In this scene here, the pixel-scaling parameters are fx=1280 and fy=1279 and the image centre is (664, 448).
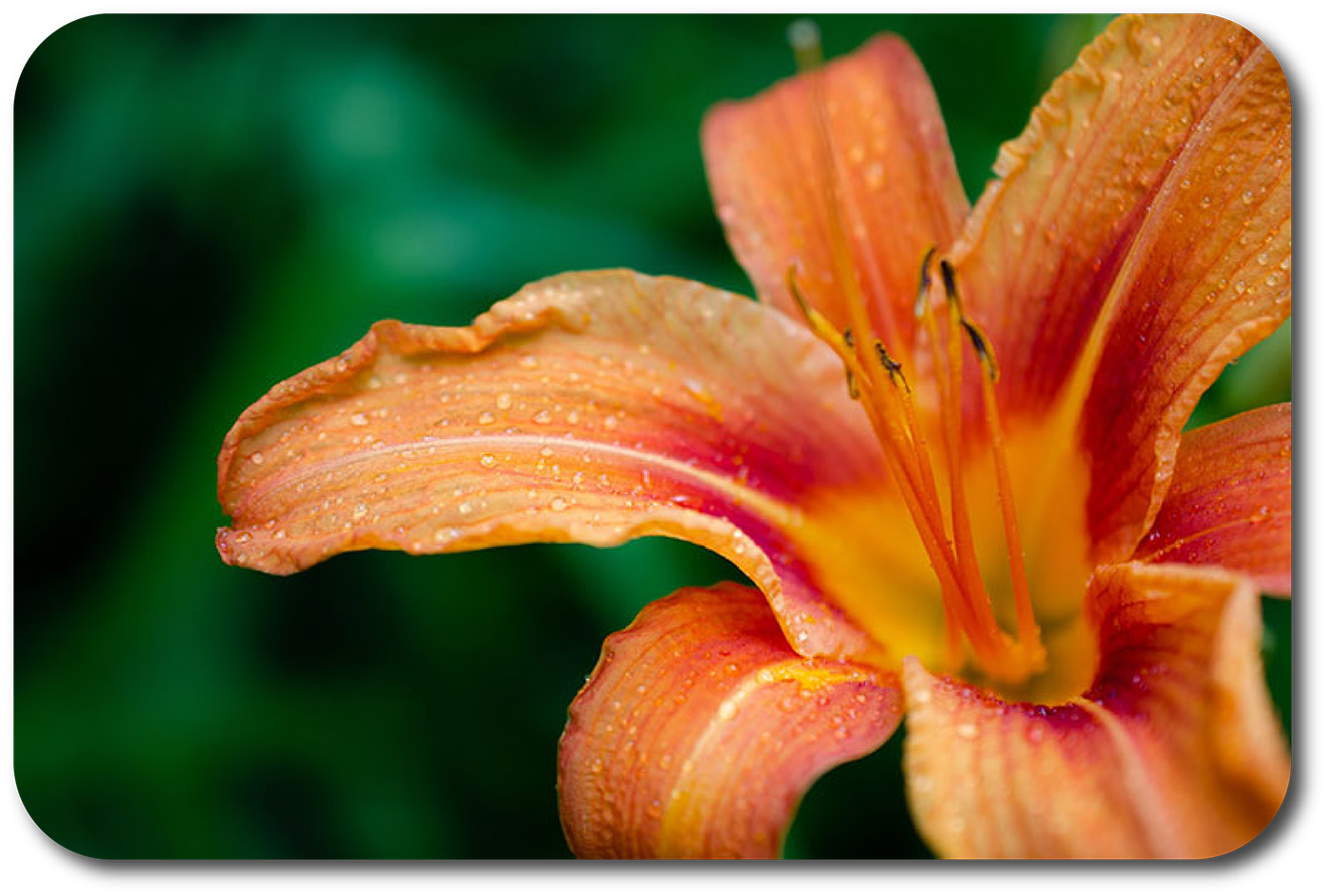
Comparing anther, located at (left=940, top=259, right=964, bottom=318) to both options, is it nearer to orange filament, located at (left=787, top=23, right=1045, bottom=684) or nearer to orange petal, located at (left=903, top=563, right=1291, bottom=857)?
orange filament, located at (left=787, top=23, right=1045, bottom=684)

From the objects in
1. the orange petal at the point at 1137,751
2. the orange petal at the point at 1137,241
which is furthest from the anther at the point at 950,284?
the orange petal at the point at 1137,751

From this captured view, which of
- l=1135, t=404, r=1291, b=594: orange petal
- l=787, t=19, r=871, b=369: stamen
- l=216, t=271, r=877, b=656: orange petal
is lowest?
l=1135, t=404, r=1291, b=594: orange petal

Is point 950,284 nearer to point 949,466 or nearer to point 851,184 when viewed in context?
point 949,466

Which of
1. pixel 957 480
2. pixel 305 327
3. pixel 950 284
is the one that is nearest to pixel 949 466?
pixel 957 480

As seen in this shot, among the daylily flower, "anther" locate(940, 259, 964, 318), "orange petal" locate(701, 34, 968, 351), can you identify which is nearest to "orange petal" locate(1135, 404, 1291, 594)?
the daylily flower

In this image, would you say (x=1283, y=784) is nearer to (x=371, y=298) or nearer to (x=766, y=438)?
(x=766, y=438)

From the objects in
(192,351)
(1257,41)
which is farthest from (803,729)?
(192,351)

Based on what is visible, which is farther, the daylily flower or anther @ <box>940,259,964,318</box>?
anther @ <box>940,259,964,318</box>

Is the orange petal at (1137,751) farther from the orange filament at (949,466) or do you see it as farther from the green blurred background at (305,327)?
the green blurred background at (305,327)

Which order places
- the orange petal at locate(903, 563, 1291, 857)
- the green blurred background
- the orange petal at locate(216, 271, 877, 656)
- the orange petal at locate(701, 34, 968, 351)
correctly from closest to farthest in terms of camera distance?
the orange petal at locate(903, 563, 1291, 857) → the orange petal at locate(216, 271, 877, 656) → the orange petal at locate(701, 34, 968, 351) → the green blurred background
